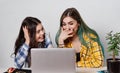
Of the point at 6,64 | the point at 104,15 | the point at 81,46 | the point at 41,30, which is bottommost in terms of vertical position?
the point at 6,64

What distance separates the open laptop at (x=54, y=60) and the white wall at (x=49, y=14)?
47.9 inches

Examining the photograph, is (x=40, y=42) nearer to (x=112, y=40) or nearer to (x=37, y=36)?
(x=37, y=36)

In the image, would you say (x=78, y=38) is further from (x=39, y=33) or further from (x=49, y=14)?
(x=49, y=14)

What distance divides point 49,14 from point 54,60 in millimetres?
1342

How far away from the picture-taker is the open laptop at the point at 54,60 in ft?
4.88

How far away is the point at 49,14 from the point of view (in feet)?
9.08

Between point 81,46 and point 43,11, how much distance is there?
804 millimetres

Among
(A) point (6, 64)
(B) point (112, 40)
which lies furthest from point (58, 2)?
(B) point (112, 40)

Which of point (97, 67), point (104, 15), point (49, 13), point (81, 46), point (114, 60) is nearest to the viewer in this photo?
point (114, 60)

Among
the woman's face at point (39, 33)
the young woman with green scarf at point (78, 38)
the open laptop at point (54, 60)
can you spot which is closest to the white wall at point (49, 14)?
the young woman with green scarf at point (78, 38)

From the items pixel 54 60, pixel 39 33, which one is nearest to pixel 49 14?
pixel 39 33

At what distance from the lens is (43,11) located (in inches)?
110

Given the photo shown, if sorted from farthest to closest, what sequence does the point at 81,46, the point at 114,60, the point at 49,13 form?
1. the point at 49,13
2. the point at 81,46
3. the point at 114,60

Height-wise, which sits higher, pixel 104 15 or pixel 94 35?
pixel 104 15
